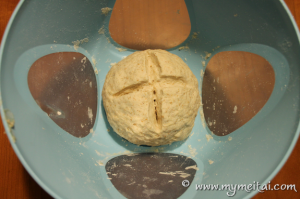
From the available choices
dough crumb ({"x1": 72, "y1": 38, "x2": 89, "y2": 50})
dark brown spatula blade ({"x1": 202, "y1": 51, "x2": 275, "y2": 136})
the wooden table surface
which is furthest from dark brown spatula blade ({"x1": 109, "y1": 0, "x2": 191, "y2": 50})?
the wooden table surface

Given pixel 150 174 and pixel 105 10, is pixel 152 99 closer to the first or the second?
pixel 150 174

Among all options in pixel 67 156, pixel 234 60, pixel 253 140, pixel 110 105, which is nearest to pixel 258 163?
pixel 253 140

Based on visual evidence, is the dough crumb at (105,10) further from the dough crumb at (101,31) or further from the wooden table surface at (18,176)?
the wooden table surface at (18,176)

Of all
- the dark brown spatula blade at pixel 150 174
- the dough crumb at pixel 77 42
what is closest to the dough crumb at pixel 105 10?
the dough crumb at pixel 77 42

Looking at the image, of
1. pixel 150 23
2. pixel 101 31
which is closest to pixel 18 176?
pixel 101 31

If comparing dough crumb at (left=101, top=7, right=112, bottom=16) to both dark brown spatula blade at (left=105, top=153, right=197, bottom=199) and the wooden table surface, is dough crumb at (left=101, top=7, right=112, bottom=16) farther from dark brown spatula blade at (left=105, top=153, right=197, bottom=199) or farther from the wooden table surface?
dark brown spatula blade at (left=105, top=153, right=197, bottom=199)

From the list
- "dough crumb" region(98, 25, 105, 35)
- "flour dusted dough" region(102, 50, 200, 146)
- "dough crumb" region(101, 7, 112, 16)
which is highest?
"dough crumb" region(101, 7, 112, 16)
